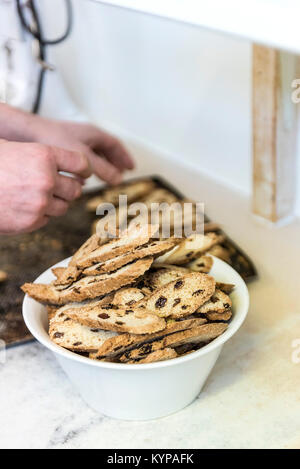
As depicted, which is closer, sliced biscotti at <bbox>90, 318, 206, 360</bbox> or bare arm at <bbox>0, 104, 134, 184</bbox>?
sliced biscotti at <bbox>90, 318, 206, 360</bbox>

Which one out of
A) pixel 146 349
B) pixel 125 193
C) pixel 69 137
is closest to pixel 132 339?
pixel 146 349

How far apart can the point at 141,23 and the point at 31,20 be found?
34 cm

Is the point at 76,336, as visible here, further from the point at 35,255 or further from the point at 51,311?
the point at 35,255

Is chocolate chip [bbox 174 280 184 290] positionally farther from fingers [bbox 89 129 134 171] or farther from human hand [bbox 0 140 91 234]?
fingers [bbox 89 129 134 171]

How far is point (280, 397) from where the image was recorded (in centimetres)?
72

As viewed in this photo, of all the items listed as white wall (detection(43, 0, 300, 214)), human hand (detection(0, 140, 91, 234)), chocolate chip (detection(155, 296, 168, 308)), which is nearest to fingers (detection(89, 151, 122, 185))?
human hand (detection(0, 140, 91, 234))

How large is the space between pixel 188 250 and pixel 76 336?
0.61 feet

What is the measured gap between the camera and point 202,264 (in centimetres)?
75

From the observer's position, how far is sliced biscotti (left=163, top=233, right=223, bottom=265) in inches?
28.9

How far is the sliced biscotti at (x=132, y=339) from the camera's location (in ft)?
2.02

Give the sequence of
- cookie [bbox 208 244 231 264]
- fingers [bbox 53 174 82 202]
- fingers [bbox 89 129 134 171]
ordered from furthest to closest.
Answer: fingers [bbox 89 129 134 171]
cookie [bbox 208 244 231 264]
fingers [bbox 53 174 82 202]

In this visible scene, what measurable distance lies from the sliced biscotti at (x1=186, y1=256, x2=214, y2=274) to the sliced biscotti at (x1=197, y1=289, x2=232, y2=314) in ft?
0.23

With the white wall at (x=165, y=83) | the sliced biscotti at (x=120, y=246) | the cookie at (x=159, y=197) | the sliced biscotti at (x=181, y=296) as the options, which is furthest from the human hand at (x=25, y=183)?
the white wall at (x=165, y=83)

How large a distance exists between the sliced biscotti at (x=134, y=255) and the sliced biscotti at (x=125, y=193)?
0.51 metres
